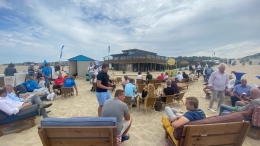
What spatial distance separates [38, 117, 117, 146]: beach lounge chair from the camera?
1805 millimetres

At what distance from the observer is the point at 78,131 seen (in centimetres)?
184

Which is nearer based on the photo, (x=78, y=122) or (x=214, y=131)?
(x=78, y=122)

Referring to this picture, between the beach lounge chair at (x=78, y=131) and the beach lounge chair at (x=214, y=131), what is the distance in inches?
42.2

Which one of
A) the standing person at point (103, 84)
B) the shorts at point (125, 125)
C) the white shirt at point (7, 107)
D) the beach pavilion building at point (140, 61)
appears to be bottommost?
the shorts at point (125, 125)

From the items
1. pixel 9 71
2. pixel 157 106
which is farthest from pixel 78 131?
pixel 9 71

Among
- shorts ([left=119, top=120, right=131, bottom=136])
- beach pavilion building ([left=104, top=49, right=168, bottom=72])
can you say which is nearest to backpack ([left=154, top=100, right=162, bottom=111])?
shorts ([left=119, top=120, right=131, bottom=136])

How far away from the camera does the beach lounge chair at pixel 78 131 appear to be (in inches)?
71.1

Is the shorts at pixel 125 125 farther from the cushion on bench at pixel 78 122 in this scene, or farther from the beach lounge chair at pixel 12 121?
the beach lounge chair at pixel 12 121

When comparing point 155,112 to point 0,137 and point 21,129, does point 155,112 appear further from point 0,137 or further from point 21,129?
point 0,137

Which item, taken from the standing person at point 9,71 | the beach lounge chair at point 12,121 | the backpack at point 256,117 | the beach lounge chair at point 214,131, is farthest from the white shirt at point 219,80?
the standing person at point 9,71

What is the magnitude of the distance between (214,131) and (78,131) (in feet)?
6.71

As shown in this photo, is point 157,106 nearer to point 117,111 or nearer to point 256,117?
point 256,117

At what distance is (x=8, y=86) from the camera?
3.87 meters

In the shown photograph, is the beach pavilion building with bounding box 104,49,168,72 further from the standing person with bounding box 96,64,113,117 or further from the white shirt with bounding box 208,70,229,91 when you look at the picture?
the standing person with bounding box 96,64,113,117
